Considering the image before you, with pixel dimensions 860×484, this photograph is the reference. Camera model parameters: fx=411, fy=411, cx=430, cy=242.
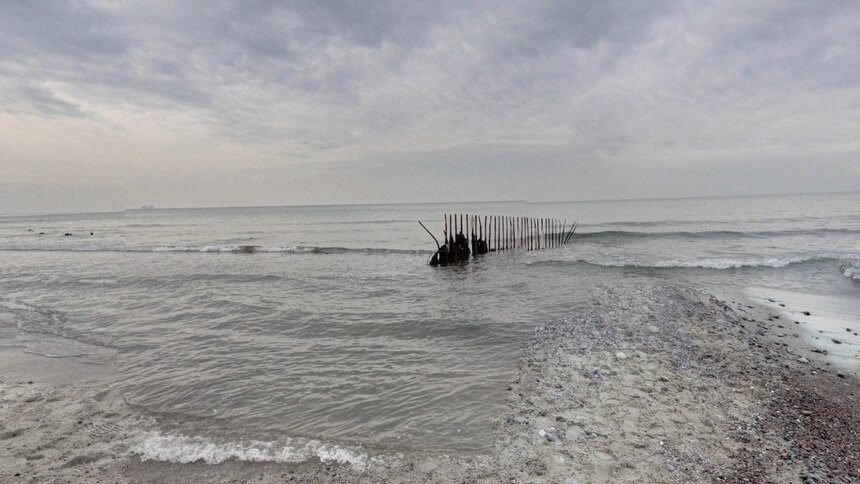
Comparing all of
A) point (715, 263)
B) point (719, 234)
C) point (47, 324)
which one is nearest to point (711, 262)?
point (715, 263)

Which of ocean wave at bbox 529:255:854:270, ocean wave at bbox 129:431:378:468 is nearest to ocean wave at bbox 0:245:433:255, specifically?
ocean wave at bbox 529:255:854:270

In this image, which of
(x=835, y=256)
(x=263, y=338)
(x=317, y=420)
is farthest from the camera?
(x=835, y=256)

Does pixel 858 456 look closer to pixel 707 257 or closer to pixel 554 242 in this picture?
pixel 707 257

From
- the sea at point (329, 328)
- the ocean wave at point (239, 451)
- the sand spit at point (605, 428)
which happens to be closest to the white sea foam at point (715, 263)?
the sea at point (329, 328)

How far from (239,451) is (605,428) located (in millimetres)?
4761

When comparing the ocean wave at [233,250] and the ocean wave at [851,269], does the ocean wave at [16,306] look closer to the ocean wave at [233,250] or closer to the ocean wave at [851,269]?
the ocean wave at [233,250]

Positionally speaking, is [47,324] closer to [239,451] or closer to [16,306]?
[16,306]

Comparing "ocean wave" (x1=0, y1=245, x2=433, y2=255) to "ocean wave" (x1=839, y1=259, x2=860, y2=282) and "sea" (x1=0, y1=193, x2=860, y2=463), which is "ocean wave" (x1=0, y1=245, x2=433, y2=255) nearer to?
"sea" (x1=0, y1=193, x2=860, y2=463)

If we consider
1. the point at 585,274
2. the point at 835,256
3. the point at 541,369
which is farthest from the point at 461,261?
the point at 835,256

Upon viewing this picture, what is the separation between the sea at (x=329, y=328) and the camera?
5.83 meters

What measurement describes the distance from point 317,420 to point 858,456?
6751 millimetres

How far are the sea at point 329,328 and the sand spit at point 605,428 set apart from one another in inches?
13.8

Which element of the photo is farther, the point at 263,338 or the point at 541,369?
the point at 263,338

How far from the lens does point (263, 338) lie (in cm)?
1017
